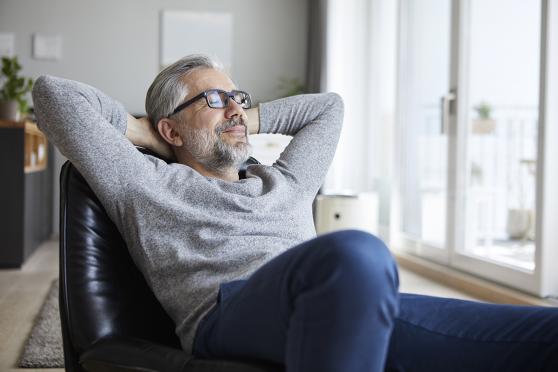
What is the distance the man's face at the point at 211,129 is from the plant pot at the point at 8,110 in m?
2.77

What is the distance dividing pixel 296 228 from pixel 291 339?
58 cm

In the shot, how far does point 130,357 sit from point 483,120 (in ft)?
11.1

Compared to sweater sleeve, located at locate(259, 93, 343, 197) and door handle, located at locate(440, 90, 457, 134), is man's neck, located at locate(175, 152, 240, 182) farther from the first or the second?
door handle, located at locate(440, 90, 457, 134)

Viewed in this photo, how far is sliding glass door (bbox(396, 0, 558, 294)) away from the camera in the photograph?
3826 mm

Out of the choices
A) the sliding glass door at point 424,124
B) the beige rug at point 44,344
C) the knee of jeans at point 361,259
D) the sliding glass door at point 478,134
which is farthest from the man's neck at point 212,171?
the sliding glass door at point 424,124

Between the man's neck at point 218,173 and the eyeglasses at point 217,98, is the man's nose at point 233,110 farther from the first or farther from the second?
the man's neck at point 218,173

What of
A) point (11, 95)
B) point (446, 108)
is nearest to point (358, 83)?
point (446, 108)

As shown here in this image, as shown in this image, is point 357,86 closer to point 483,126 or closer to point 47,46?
point 483,126

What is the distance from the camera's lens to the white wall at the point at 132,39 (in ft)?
19.6

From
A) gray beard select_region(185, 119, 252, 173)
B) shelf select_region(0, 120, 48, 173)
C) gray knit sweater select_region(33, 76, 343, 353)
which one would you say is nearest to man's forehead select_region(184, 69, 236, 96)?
gray beard select_region(185, 119, 252, 173)

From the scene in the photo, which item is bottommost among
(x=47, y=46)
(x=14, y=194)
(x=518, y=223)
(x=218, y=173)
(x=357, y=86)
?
(x=518, y=223)

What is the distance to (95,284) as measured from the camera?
58.1 inches

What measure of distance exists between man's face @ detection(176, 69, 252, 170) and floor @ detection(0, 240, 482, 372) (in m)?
1.02

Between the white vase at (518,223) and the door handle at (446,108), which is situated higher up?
the door handle at (446,108)
